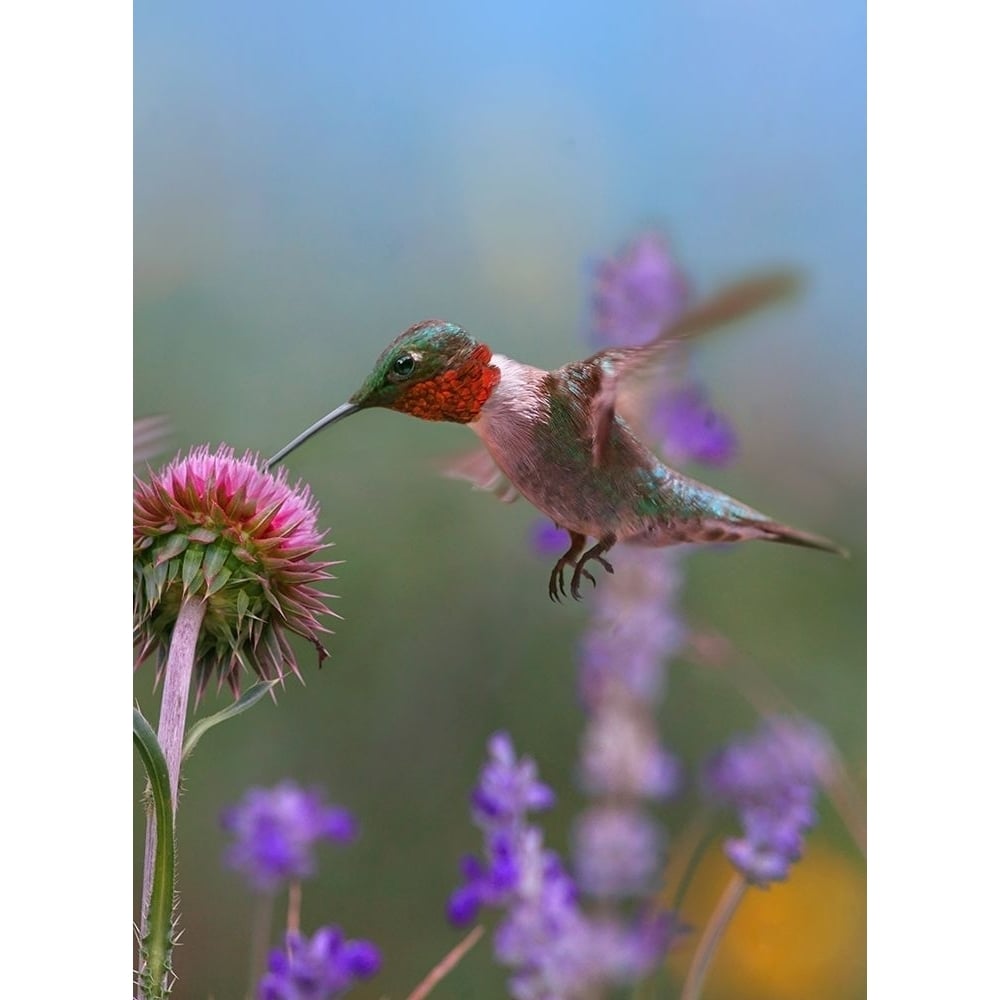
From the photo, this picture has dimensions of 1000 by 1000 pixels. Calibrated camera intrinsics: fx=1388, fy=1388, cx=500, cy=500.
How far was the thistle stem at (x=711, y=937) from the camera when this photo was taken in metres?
1.93

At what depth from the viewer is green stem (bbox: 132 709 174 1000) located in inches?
71.1

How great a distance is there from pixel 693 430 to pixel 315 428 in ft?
1.74

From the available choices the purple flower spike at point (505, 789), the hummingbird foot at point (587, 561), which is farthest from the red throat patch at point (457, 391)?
the purple flower spike at point (505, 789)

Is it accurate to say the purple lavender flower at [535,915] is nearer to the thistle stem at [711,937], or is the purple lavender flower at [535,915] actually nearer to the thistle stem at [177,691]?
the thistle stem at [711,937]

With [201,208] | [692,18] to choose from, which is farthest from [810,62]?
[201,208]

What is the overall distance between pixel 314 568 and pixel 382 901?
1.56 ft

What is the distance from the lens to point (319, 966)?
1.93m

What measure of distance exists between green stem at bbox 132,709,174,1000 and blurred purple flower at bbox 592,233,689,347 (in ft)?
2.66

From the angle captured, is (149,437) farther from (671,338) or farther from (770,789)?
(770,789)

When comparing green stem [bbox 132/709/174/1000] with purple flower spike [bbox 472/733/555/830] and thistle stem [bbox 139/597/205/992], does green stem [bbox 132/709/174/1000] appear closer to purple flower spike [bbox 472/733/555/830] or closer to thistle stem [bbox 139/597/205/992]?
thistle stem [bbox 139/597/205/992]

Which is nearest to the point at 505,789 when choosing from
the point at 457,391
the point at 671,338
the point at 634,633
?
the point at 634,633

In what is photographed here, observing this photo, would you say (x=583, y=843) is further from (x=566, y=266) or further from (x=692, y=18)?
(x=692, y=18)

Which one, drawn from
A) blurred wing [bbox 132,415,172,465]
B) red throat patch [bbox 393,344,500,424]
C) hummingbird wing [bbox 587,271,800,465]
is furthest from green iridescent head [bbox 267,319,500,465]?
blurred wing [bbox 132,415,172,465]

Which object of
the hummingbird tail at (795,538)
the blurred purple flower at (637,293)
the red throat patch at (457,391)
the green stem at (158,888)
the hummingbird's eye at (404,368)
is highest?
the blurred purple flower at (637,293)
